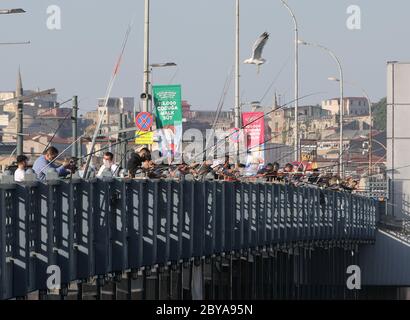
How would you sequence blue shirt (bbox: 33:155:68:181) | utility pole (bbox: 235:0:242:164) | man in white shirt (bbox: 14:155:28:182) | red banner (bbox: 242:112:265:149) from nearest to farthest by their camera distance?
man in white shirt (bbox: 14:155:28:182)
blue shirt (bbox: 33:155:68:181)
utility pole (bbox: 235:0:242:164)
red banner (bbox: 242:112:265:149)

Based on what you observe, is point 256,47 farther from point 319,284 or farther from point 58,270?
point 58,270

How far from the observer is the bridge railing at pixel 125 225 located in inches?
882

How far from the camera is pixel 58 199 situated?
24.2 m

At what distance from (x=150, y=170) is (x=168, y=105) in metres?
17.2

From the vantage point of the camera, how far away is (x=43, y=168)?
2406cm

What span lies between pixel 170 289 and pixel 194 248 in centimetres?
133

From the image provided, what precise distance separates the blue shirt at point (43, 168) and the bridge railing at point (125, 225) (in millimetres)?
237

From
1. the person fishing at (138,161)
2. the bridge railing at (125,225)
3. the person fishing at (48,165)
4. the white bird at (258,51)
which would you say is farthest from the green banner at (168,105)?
the person fishing at (48,165)

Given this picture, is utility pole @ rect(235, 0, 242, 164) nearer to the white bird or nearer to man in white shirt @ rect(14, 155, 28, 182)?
the white bird

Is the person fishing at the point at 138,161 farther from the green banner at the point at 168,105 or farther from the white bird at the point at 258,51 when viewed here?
the white bird at the point at 258,51

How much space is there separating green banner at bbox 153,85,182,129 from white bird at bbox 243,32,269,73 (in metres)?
6.69

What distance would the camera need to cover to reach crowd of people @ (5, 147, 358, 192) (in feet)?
79.7

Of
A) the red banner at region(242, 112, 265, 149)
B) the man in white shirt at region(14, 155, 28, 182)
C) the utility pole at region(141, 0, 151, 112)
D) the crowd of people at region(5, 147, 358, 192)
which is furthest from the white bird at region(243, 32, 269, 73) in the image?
the man in white shirt at region(14, 155, 28, 182)

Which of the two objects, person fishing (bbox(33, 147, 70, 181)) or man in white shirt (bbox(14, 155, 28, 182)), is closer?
man in white shirt (bbox(14, 155, 28, 182))
